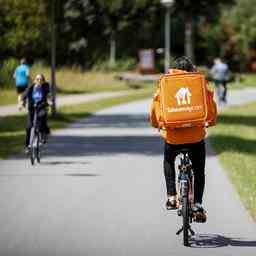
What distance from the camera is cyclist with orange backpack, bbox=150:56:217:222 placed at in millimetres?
8930

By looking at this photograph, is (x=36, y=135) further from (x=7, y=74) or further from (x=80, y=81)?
(x=80, y=81)

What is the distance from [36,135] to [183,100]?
8026mm

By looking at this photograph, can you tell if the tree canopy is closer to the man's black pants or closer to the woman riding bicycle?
the woman riding bicycle

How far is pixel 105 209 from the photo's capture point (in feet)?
36.8

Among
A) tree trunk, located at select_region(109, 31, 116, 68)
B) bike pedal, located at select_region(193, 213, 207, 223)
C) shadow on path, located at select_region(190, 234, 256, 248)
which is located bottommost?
tree trunk, located at select_region(109, 31, 116, 68)

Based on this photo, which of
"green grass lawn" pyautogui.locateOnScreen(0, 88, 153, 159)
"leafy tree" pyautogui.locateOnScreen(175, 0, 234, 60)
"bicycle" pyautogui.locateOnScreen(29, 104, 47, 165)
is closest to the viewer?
"bicycle" pyautogui.locateOnScreen(29, 104, 47, 165)

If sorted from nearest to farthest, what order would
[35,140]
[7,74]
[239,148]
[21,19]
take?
1. [35,140]
2. [239,148]
3. [21,19]
4. [7,74]

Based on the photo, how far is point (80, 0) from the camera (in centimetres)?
7706

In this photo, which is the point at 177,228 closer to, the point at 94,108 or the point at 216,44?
the point at 94,108

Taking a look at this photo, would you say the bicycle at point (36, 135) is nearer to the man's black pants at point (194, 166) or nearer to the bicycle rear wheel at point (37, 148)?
the bicycle rear wheel at point (37, 148)

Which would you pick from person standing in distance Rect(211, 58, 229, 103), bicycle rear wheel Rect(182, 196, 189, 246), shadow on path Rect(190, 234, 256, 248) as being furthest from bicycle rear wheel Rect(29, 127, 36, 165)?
person standing in distance Rect(211, 58, 229, 103)

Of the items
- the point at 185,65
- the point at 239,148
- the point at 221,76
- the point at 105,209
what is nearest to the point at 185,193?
the point at 185,65

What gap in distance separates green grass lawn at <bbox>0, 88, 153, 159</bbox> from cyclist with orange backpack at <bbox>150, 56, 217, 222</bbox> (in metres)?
9.15

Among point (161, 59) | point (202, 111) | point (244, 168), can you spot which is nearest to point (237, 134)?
point (244, 168)
